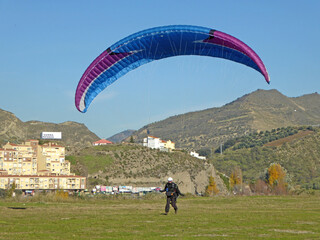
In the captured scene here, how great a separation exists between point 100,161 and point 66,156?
284 inches

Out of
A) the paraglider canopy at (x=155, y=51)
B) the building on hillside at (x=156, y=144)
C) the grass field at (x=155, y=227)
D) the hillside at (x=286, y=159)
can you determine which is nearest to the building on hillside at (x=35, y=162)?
the building on hillside at (x=156, y=144)

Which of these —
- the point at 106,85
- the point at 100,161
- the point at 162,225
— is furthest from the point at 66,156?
the point at 162,225

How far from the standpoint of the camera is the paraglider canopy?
2717cm

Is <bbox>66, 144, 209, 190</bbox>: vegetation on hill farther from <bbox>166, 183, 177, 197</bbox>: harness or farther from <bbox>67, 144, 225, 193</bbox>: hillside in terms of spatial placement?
<bbox>166, 183, 177, 197</bbox>: harness

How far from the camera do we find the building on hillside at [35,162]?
8603 centimetres

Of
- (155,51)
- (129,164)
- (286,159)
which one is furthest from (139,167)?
(155,51)

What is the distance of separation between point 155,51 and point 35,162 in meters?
68.4

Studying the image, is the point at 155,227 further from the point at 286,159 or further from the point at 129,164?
the point at 286,159

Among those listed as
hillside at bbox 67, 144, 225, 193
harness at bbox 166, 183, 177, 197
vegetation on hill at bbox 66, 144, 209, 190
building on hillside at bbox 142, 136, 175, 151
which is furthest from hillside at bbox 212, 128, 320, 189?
harness at bbox 166, 183, 177, 197

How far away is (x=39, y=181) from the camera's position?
264 feet

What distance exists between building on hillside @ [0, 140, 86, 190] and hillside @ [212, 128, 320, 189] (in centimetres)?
4530

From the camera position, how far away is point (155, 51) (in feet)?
99.6

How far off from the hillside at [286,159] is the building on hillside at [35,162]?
149 feet

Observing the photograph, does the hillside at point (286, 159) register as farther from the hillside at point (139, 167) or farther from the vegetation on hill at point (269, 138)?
the hillside at point (139, 167)
